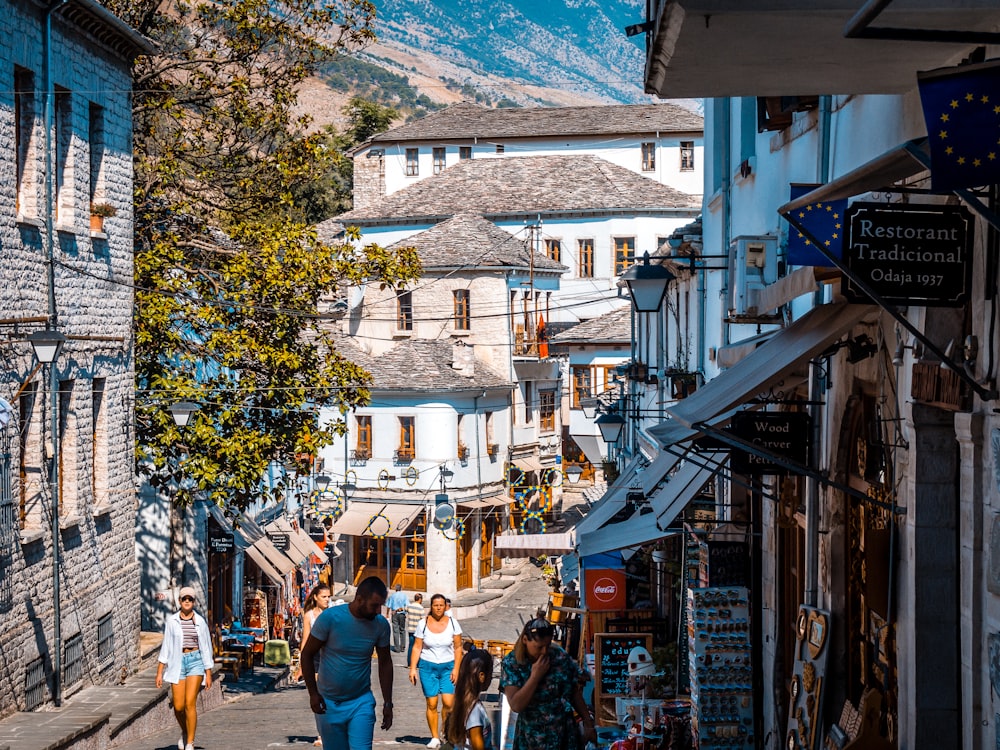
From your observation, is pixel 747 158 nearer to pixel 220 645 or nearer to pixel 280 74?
pixel 280 74

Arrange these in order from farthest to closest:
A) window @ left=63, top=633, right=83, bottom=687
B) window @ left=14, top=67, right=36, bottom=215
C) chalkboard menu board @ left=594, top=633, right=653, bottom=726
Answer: window @ left=63, top=633, right=83, bottom=687
window @ left=14, top=67, right=36, bottom=215
chalkboard menu board @ left=594, top=633, right=653, bottom=726

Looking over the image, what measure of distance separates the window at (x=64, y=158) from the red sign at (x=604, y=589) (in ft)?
26.0

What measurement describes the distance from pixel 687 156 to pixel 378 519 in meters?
27.9

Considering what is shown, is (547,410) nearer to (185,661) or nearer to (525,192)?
(525,192)

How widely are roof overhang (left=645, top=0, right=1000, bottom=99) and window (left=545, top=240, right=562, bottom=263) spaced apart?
166 ft

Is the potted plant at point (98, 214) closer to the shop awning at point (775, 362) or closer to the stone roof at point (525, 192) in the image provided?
the shop awning at point (775, 362)

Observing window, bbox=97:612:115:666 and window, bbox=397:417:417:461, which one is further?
window, bbox=397:417:417:461

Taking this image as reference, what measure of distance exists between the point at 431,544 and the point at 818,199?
37.7 meters

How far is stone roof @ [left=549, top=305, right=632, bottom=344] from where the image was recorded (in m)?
48.8

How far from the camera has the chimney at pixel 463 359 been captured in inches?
1762

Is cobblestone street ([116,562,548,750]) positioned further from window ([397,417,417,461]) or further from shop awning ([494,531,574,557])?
window ([397,417,417,461])

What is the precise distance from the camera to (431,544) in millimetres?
43188

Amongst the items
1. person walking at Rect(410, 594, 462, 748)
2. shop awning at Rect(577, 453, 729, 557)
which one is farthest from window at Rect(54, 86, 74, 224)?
shop awning at Rect(577, 453, 729, 557)

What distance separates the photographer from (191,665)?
12883mm
